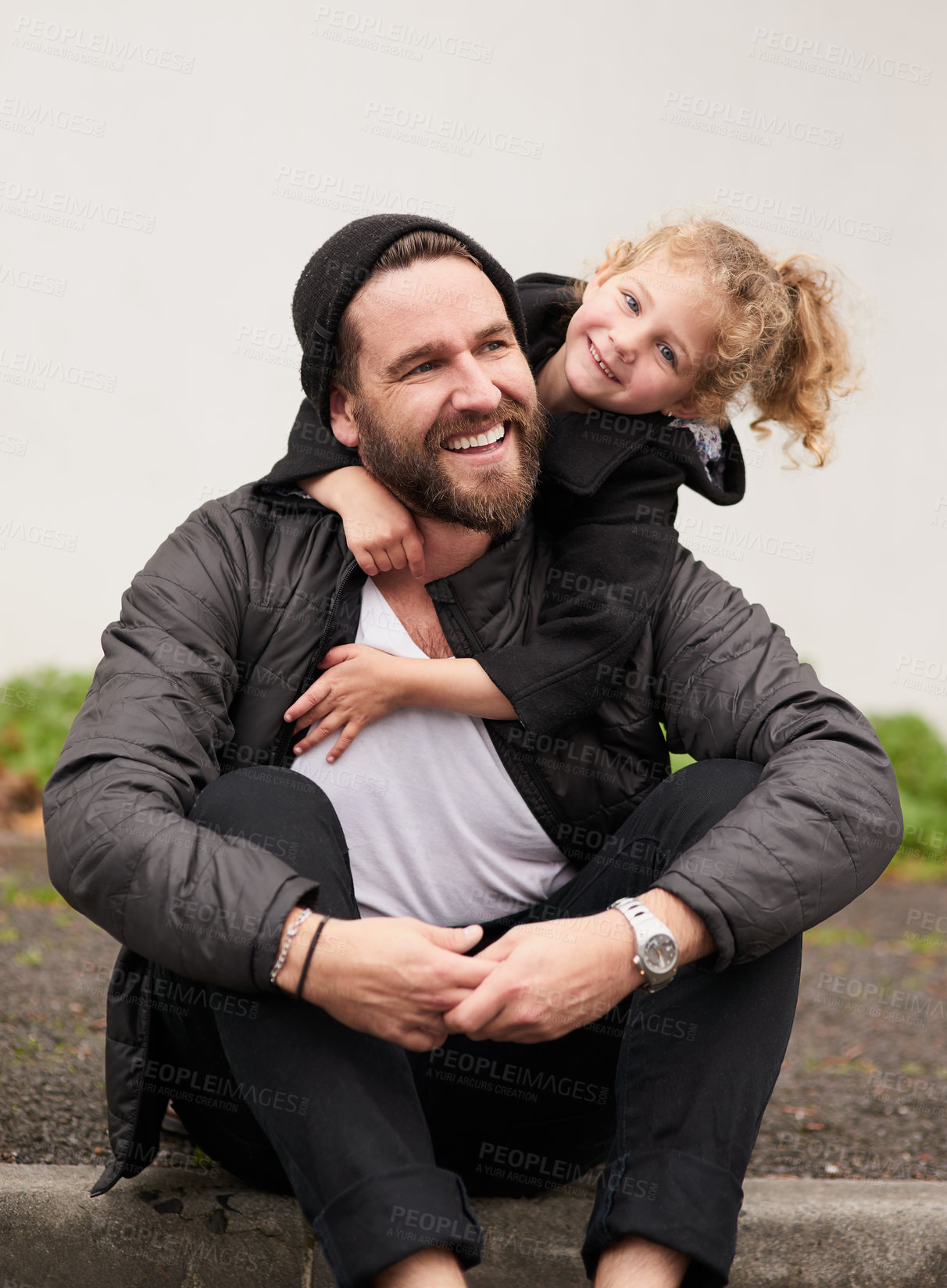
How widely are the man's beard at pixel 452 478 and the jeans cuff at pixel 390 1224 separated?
1.23 metres

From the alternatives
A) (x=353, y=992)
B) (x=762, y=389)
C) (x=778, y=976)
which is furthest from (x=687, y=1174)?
(x=762, y=389)

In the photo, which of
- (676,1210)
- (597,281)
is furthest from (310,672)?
(597,281)

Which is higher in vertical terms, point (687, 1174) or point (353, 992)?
point (353, 992)

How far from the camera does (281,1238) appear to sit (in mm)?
2207

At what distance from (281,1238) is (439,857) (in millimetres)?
743

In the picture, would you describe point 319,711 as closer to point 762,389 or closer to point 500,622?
point 500,622

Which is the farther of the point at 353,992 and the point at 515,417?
the point at 515,417

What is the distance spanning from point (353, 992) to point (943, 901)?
4610 millimetres

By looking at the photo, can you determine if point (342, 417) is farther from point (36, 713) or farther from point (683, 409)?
point (36, 713)

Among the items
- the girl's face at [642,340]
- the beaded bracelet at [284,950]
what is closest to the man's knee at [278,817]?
the beaded bracelet at [284,950]

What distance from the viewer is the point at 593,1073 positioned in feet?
7.23

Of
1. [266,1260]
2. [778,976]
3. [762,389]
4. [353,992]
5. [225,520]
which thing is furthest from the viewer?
[762,389]

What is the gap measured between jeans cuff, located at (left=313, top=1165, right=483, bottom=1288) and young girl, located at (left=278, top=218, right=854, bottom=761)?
0.83 m

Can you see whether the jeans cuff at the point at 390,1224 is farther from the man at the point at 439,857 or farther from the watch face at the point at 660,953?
the watch face at the point at 660,953
